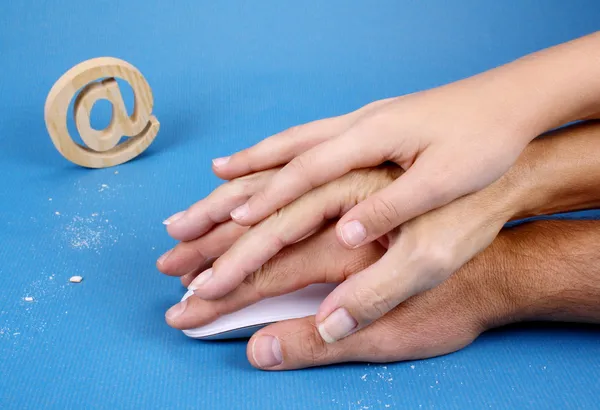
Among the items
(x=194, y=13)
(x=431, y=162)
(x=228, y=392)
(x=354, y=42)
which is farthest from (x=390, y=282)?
(x=194, y=13)

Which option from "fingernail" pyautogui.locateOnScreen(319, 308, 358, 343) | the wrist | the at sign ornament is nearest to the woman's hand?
"fingernail" pyautogui.locateOnScreen(319, 308, 358, 343)

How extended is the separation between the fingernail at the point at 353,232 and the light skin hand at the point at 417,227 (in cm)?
5

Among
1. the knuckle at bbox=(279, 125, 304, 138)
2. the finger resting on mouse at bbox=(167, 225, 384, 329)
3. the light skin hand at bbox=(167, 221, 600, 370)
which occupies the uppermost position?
the knuckle at bbox=(279, 125, 304, 138)

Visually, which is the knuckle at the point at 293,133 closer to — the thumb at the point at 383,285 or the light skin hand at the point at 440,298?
the light skin hand at the point at 440,298

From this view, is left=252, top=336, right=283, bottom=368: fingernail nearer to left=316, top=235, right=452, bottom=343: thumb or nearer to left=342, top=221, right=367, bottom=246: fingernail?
left=316, top=235, right=452, bottom=343: thumb

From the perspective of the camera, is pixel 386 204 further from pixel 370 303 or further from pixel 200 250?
pixel 200 250

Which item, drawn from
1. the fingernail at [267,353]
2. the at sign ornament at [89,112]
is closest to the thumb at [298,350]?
the fingernail at [267,353]

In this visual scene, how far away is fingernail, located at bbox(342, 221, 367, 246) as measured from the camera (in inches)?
41.6

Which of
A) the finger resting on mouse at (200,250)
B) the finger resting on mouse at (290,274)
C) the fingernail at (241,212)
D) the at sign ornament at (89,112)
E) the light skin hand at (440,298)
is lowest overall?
the light skin hand at (440,298)

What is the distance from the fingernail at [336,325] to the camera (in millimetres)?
1087

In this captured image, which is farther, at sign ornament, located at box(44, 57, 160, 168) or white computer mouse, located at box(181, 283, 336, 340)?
Result: at sign ornament, located at box(44, 57, 160, 168)

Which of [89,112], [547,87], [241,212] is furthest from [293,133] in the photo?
[89,112]

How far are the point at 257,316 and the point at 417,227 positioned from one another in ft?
1.02

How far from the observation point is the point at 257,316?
47.7 inches
